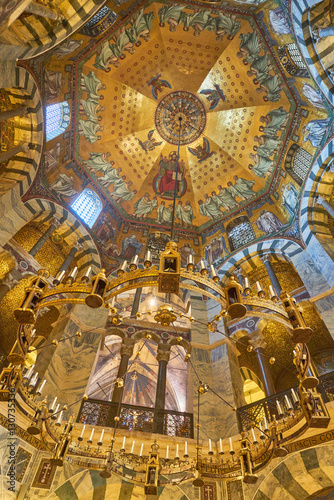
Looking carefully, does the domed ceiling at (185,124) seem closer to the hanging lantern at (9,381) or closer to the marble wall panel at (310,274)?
the marble wall panel at (310,274)

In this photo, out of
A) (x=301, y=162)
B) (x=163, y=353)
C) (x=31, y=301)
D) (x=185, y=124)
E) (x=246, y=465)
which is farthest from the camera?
(x=185, y=124)

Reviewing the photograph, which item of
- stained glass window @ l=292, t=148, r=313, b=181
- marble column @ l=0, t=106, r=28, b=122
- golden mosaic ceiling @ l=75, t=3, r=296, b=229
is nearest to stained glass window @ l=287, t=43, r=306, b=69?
golden mosaic ceiling @ l=75, t=3, r=296, b=229

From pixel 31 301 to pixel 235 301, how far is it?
2.75 m

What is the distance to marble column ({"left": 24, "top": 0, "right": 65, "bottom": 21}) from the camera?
7.65 meters

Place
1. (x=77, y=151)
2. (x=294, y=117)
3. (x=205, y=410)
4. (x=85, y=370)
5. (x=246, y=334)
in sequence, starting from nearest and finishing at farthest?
(x=205, y=410) < (x=85, y=370) < (x=246, y=334) < (x=294, y=117) < (x=77, y=151)

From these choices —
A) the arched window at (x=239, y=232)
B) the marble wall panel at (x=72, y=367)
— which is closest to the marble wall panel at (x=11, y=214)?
the marble wall panel at (x=72, y=367)

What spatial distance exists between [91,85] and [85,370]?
1013 cm

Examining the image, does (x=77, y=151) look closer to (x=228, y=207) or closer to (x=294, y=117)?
(x=228, y=207)

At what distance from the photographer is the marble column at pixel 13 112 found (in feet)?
29.7

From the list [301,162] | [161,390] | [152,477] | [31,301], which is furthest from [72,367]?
[301,162]

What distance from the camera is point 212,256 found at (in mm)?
14344

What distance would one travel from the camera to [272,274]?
11.9m

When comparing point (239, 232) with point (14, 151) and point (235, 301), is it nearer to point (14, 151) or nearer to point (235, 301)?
point (14, 151)

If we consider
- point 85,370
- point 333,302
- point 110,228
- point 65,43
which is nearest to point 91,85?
point 65,43
